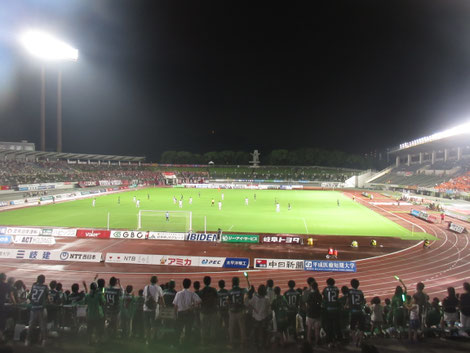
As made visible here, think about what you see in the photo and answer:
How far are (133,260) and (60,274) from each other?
3.95m

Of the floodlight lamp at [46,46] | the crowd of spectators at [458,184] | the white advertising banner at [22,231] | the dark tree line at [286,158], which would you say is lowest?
the white advertising banner at [22,231]

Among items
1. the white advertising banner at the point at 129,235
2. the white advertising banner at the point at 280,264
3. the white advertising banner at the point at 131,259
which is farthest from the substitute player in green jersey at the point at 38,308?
the white advertising banner at the point at 129,235

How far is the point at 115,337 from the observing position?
8484 mm

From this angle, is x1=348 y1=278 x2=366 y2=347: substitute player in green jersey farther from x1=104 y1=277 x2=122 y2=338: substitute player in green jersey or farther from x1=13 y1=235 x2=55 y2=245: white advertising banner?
x1=13 y1=235 x2=55 y2=245: white advertising banner

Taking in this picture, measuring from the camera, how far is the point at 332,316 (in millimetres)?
8094

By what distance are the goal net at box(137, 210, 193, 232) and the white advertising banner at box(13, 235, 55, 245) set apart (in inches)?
290

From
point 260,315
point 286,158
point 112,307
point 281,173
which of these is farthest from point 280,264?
point 286,158

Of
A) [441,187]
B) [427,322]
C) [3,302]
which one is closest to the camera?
[3,302]

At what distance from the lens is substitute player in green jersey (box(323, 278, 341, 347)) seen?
8.02 m

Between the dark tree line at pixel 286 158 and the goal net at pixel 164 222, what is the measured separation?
104594 mm

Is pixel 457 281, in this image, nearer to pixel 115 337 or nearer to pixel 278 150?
pixel 115 337

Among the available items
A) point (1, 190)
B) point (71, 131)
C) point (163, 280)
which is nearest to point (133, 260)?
point (163, 280)

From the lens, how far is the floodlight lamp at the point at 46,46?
193 feet

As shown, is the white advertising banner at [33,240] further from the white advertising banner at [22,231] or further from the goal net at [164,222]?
the goal net at [164,222]
